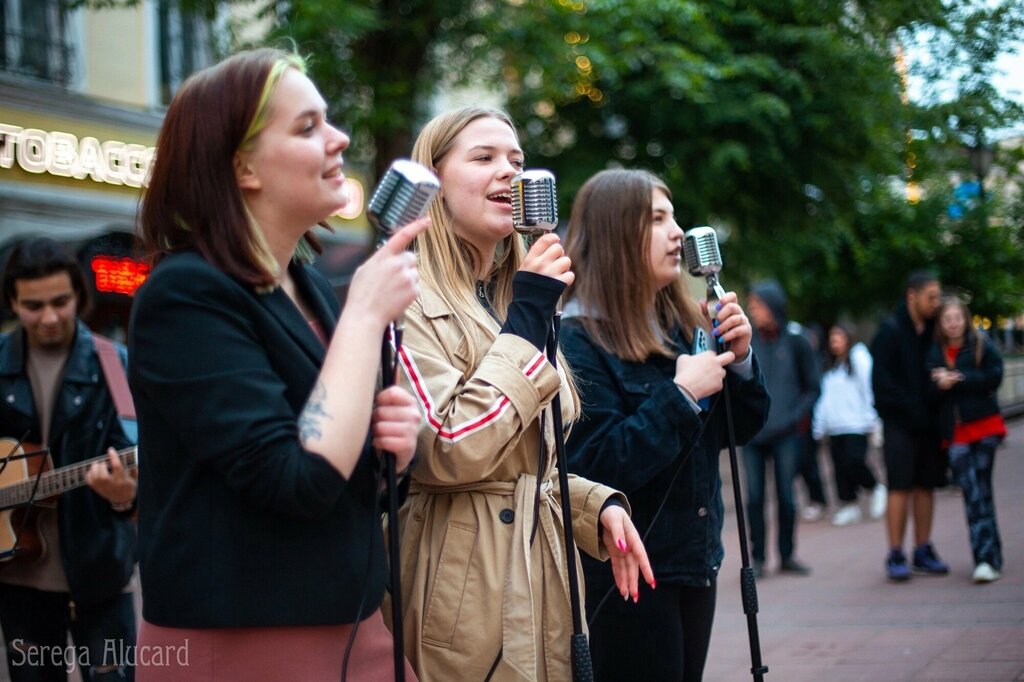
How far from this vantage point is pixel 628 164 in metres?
12.9

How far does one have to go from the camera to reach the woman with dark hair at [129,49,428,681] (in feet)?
6.13

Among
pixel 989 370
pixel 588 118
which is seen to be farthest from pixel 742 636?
pixel 588 118

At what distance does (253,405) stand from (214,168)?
1.50 ft

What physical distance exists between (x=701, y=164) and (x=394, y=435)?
11.0m

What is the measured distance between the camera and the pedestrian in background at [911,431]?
8.02 metres

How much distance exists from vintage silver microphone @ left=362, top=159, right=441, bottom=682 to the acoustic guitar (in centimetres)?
213

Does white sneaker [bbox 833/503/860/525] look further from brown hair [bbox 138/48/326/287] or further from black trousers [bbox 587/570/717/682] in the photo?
brown hair [bbox 138/48/326/287]

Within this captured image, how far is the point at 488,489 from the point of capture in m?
2.56

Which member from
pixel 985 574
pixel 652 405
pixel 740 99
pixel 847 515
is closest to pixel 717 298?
pixel 652 405

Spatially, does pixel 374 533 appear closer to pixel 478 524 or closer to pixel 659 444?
pixel 478 524

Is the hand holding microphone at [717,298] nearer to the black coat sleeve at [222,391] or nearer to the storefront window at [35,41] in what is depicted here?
the black coat sleeve at [222,391]

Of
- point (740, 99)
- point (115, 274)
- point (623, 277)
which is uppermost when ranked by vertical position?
point (740, 99)

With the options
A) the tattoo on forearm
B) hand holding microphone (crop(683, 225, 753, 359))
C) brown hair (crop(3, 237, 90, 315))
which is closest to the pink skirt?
the tattoo on forearm

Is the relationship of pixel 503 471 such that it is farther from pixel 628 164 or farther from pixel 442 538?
pixel 628 164
